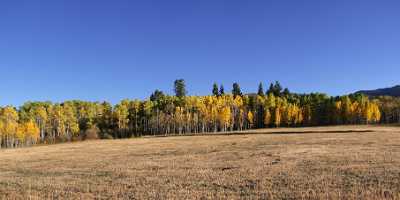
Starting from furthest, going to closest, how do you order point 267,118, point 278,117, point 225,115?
point 267,118
point 278,117
point 225,115

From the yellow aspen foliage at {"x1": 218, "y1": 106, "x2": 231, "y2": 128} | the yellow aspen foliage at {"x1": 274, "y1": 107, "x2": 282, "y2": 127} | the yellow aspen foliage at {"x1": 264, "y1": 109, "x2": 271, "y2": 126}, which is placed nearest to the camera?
the yellow aspen foliage at {"x1": 218, "y1": 106, "x2": 231, "y2": 128}

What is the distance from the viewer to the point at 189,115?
164 m

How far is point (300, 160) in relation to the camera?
114 ft

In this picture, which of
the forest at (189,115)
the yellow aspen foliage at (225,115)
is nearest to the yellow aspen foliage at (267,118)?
the forest at (189,115)

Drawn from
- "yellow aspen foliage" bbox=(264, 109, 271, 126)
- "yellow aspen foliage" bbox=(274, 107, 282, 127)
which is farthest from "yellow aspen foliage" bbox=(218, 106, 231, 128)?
"yellow aspen foliage" bbox=(274, 107, 282, 127)

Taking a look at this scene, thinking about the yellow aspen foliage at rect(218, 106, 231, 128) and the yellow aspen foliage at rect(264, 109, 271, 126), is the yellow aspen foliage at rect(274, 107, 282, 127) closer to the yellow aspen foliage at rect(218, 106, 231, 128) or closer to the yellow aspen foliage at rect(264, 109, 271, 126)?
the yellow aspen foliage at rect(264, 109, 271, 126)

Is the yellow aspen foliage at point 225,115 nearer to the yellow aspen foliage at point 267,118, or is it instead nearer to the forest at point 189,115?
the forest at point 189,115

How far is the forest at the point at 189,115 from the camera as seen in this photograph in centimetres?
15762

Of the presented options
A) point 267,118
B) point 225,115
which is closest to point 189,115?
point 225,115

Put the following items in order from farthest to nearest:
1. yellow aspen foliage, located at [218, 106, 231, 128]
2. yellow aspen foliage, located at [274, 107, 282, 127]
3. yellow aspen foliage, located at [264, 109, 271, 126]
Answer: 1. yellow aspen foliage, located at [264, 109, 271, 126]
2. yellow aspen foliage, located at [274, 107, 282, 127]
3. yellow aspen foliage, located at [218, 106, 231, 128]

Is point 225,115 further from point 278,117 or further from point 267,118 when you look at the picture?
point 278,117

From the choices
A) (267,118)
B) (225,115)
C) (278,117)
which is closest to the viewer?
(225,115)

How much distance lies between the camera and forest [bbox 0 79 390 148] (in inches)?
6206

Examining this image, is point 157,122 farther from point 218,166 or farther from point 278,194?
point 278,194
